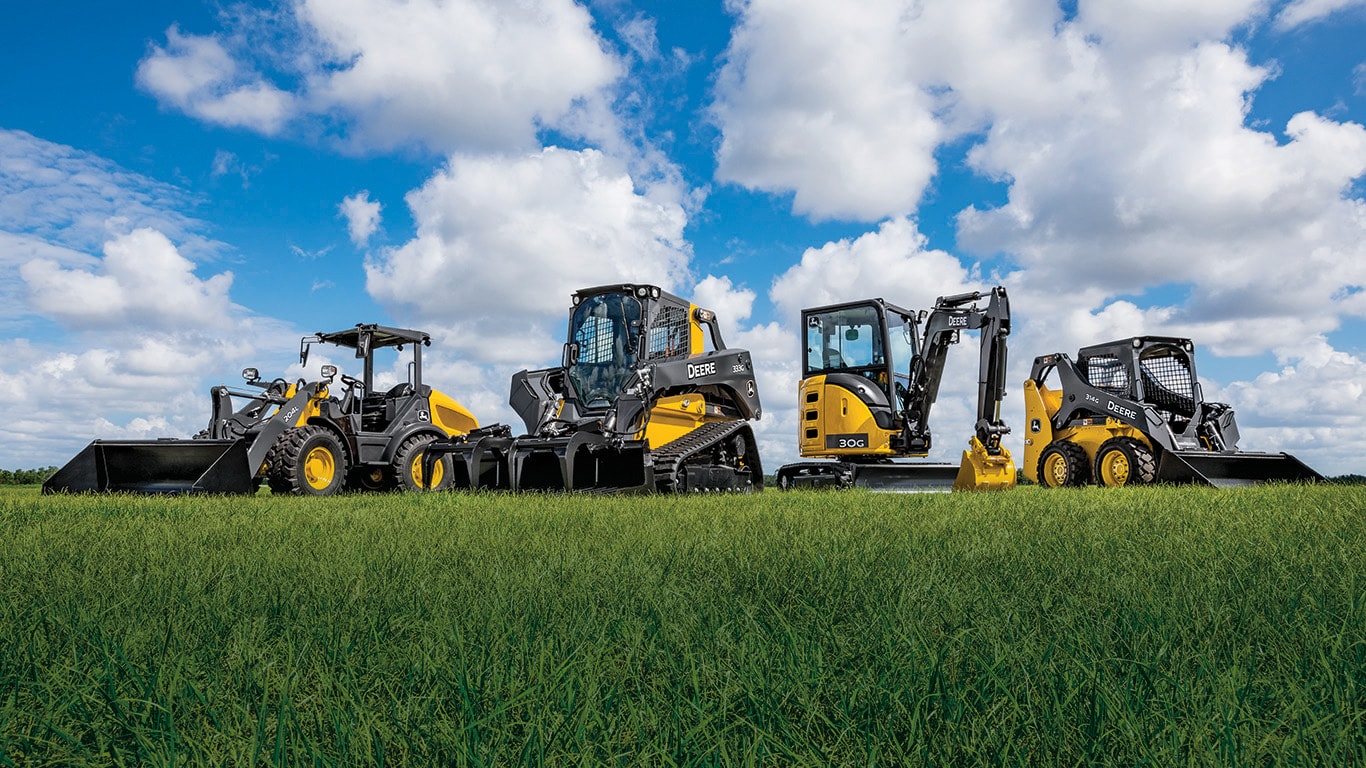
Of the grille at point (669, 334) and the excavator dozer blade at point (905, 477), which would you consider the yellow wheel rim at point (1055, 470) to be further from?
the grille at point (669, 334)

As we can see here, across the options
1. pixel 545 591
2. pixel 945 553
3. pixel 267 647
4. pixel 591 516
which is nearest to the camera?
pixel 267 647

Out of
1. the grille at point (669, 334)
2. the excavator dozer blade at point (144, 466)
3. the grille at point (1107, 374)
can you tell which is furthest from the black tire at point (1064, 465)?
the excavator dozer blade at point (144, 466)

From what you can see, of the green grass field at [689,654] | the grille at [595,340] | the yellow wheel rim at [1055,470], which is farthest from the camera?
the yellow wheel rim at [1055,470]

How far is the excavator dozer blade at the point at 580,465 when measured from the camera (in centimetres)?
962

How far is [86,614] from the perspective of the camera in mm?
2393

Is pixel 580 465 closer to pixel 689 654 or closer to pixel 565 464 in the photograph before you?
pixel 565 464

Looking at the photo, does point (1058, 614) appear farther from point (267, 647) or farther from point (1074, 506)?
point (1074, 506)

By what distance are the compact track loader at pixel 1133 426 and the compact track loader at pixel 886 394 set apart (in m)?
2.40

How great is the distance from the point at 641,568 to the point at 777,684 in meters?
1.39

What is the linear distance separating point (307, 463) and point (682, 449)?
5466 mm

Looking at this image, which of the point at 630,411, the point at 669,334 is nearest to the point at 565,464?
the point at 630,411

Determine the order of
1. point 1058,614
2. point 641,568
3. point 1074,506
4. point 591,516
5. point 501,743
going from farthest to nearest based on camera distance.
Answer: point 1074,506
point 591,516
point 641,568
point 1058,614
point 501,743

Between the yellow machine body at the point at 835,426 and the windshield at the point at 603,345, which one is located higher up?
the windshield at the point at 603,345

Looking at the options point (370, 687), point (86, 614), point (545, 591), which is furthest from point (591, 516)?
point (370, 687)
